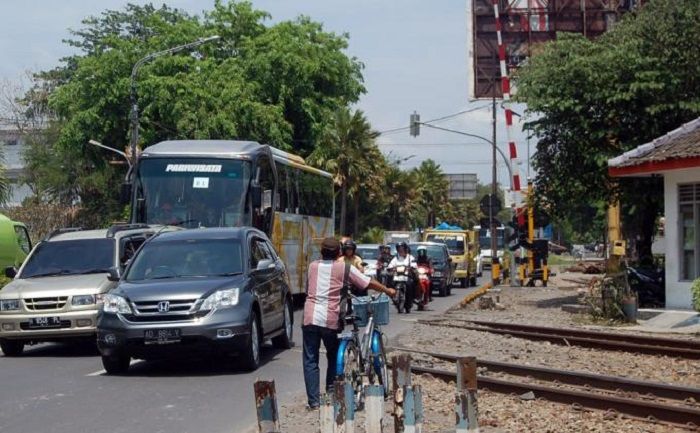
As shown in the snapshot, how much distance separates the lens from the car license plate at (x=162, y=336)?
13.8 meters

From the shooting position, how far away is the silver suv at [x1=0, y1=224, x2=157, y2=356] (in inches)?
655

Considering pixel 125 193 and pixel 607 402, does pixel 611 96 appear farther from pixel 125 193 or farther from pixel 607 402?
pixel 607 402

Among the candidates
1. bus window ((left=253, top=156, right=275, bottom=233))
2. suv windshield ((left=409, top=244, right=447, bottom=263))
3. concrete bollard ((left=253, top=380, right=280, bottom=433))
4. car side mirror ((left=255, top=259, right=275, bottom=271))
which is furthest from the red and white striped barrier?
concrete bollard ((left=253, top=380, right=280, bottom=433))

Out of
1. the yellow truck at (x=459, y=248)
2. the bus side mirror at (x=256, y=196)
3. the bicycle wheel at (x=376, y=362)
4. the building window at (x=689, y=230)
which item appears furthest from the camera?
the yellow truck at (x=459, y=248)

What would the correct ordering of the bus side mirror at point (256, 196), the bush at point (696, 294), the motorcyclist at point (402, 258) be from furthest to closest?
the motorcyclist at point (402, 258) < the bus side mirror at point (256, 196) < the bush at point (696, 294)

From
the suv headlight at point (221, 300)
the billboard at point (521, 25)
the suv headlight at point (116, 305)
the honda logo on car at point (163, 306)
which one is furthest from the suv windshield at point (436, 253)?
the honda logo on car at point (163, 306)

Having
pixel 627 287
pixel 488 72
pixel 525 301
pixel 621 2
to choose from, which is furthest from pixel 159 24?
pixel 627 287

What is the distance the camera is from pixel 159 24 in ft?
176

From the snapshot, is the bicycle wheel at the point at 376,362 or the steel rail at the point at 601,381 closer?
the bicycle wheel at the point at 376,362

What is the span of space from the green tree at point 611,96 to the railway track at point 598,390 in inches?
592

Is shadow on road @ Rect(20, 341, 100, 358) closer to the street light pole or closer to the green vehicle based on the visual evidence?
the green vehicle

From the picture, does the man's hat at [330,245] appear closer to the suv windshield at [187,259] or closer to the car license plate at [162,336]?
the car license plate at [162,336]

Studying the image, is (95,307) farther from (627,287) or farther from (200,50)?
(200,50)

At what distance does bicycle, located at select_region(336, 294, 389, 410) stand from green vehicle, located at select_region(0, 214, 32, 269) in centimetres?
1911
